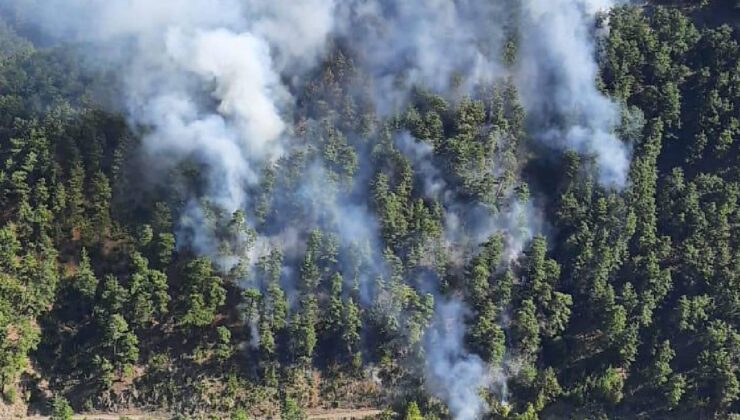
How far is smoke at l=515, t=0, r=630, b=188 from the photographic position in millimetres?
86688

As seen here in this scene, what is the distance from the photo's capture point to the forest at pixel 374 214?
245 feet

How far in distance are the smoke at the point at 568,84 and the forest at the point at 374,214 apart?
246 mm

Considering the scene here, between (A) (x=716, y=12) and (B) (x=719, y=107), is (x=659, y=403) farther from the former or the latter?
(A) (x=716, y=12)

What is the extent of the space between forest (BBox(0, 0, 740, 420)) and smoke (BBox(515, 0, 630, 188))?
246 millimetres

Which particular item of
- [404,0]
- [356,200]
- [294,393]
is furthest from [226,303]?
[404,0]

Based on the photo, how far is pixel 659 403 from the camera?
77.5 m

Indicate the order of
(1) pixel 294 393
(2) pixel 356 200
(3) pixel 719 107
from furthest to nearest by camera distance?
(3) pixel 719 107 < (2) pixel 356 200 < (1) pixel 294 393

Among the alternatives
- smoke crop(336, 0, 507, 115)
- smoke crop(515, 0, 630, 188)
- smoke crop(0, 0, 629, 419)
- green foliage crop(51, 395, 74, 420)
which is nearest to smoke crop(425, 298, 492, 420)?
smoke crop(0, 0, 629, 419)

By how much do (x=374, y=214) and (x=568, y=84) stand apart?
23542 millimetres

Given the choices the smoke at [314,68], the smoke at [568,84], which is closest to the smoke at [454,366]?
the smoke at [314,68]

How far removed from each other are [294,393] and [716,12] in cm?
5747

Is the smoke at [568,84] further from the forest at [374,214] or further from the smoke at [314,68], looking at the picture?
the forest at [374,214]

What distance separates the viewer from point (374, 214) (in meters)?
81.3

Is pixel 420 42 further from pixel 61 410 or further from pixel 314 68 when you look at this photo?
pixel 61 410
